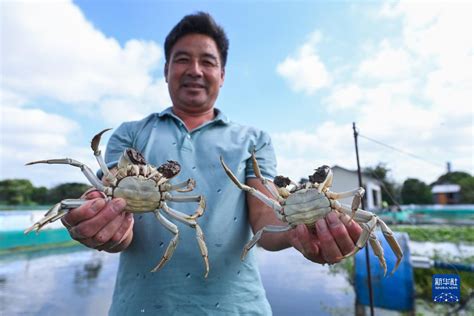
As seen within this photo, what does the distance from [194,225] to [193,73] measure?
60.2 inches

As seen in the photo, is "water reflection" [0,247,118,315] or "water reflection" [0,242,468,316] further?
"water reflection" [0,247,118,315]

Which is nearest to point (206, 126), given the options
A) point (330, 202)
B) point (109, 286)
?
point (330, 202)

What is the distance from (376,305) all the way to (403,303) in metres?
0.59

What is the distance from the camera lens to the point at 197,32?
357cm

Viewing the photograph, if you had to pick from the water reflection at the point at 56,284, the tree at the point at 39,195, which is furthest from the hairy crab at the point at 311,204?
the tree at the point at 39,195

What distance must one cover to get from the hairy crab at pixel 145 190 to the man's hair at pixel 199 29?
144cm

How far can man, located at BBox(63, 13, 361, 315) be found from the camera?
251cm

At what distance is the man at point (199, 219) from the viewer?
2.51 metres

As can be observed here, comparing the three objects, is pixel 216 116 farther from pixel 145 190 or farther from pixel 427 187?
pixel 427 187

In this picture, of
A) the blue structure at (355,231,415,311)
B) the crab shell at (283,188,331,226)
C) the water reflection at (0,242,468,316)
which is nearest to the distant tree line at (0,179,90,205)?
the water reflection at (0,242,468,316)

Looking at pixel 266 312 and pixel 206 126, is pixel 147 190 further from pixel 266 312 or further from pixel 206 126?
pixel 266 312

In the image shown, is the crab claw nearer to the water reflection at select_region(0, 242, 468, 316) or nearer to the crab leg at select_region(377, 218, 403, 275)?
the crab leg at select_region(377, 218, 403, 275)

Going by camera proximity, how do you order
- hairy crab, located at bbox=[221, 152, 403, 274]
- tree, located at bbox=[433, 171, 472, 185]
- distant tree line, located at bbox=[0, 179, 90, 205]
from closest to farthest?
hairy crab, located at bbox=[221, 152, 403, 274]
tree, located at bbox=[433, 171, 472, 185]
distant tree line, located at bbox=[0, 179, 90, 205]

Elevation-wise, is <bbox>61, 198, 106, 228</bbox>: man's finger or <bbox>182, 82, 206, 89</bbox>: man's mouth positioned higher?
<bbox>182, 82, 206, 89</bbox>: man's mouth
